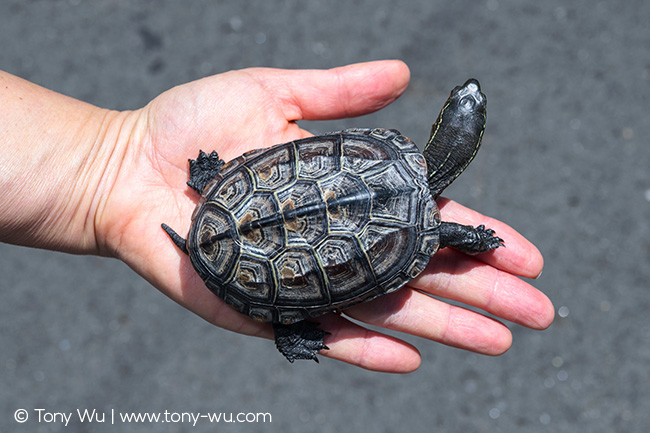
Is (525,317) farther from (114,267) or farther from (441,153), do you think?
(114,267)

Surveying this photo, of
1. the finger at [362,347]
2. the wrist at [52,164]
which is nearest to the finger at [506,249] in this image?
the finger at [362,347]

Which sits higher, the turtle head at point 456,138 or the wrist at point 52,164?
the turtle head at point 456,138

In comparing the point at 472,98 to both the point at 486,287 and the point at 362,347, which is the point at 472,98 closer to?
the point at 486,287

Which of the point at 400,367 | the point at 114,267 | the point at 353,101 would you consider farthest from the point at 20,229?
the point at 400,367

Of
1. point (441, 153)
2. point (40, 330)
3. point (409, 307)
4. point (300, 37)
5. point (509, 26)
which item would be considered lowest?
point (40, 330)

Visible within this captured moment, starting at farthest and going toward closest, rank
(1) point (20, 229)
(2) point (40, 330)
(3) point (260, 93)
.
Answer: (2) point (40, 330) → (3) point (260, 93) → (1) point (20, 229)

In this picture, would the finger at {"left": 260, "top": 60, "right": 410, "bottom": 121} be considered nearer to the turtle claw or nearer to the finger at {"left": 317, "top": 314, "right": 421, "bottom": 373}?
the turtle claw

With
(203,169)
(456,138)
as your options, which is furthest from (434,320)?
(203,169)

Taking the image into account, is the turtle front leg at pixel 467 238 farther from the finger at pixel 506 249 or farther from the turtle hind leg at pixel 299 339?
the turtle hind leg at pixel 299 339
